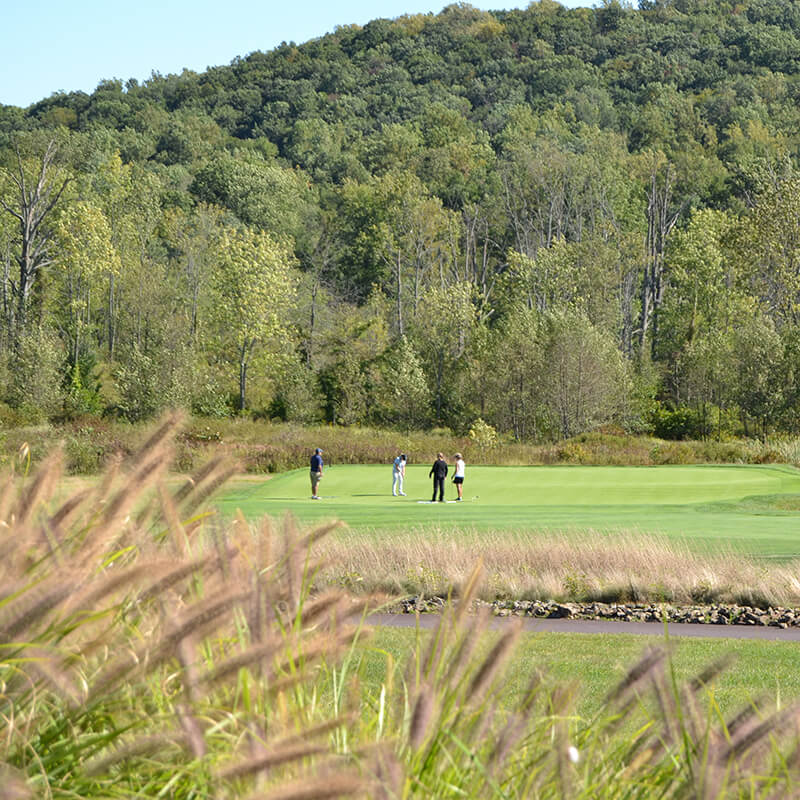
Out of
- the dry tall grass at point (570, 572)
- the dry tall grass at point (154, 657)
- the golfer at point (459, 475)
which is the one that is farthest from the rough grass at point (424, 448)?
the dry tall grass at point (154, 657)

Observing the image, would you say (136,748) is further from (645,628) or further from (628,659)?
(645,628)

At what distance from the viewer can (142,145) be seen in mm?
111000

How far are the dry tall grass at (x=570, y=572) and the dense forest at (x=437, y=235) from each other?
33.3 meters

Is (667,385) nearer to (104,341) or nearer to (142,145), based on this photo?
(104,341)

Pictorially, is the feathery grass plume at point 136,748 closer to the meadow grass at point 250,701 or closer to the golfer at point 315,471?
the meadow grass at point 250,701

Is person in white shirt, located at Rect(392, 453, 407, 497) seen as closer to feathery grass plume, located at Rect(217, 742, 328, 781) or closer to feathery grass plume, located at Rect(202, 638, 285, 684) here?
feathery grass plume, located at Rect(202, 638, 285, 684)

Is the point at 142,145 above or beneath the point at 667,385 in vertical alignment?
above

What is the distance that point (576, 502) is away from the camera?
27625 mm

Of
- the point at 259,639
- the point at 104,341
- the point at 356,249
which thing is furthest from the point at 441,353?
the point at 259,639

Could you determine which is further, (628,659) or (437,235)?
(437,235)

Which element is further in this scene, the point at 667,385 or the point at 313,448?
the point at 667,385

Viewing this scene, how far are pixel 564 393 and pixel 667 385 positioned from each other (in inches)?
529

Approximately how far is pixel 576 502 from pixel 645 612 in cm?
1314

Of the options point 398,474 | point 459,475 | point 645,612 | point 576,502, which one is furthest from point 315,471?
point 645,612
